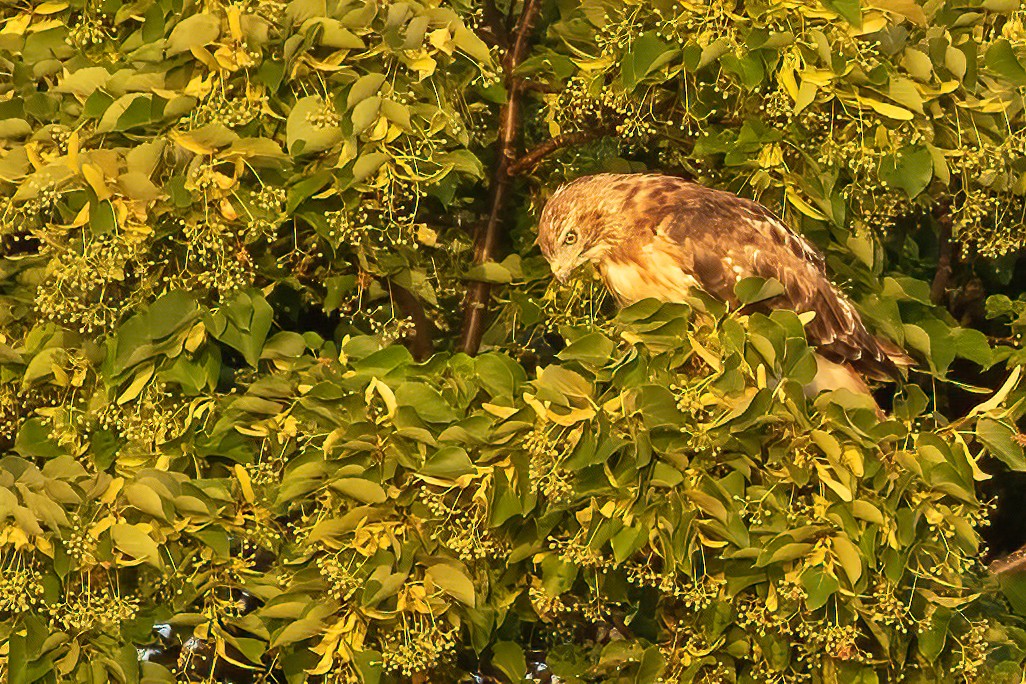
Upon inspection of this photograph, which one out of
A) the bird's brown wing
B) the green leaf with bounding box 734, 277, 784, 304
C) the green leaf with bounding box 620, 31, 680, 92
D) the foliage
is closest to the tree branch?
the bird's brown wing

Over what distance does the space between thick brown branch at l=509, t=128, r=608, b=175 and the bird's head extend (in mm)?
131

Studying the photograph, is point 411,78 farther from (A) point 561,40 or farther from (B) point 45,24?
(B) point 45,24

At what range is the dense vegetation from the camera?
10.3 ft

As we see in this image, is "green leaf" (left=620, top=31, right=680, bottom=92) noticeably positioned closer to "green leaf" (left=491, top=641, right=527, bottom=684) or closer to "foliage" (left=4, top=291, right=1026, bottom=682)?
"foliage" (left=4, top=291, right=1026, bottom=682)

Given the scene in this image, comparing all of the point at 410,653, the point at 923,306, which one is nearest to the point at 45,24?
the point at 410,653

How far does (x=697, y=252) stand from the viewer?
3918 mm

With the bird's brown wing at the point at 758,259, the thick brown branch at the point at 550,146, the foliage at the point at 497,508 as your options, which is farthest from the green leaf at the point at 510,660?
the thick brown branch at the point at 550,146

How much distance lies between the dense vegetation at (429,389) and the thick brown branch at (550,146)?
0.02 metres

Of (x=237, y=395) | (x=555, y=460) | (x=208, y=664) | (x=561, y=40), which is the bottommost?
(x=208, y=664)

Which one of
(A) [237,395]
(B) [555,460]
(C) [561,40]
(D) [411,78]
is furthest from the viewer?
(C) [561,40]

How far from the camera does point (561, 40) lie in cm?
401

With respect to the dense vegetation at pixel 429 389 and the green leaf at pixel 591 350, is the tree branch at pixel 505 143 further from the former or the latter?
the green leaf at pixel 591 350

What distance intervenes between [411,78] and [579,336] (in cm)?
75

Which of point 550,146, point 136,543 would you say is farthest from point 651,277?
point 136,543
